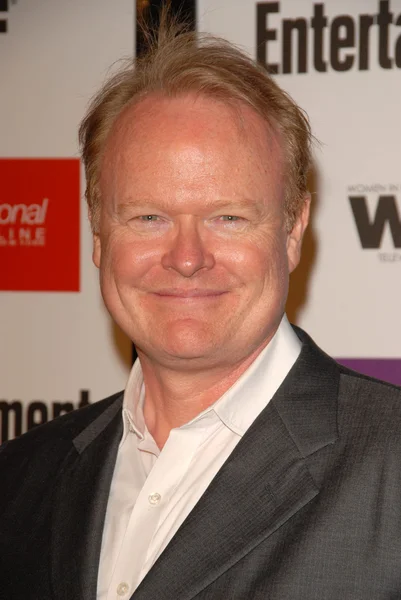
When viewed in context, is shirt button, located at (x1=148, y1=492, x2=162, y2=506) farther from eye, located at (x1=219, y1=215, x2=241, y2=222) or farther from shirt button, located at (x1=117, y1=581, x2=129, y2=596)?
eye, located at (x1=219, y1=215, x2=241, y2=222)

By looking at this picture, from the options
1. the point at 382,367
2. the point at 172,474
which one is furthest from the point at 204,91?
the point at 382,367

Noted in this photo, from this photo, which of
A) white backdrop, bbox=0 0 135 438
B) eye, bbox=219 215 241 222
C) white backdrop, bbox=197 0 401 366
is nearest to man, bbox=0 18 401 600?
eye, bbox=219 215 241 222

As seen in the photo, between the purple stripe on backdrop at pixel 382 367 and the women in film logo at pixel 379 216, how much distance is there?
0.29 meters

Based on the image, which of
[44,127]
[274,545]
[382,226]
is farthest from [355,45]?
[274,545]

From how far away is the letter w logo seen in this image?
2676mm

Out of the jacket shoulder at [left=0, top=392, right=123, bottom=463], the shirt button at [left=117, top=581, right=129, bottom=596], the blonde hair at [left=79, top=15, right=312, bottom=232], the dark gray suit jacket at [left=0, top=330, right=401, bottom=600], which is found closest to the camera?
the dark gray suit jacket at [left=0, top=330, right=401, bottom=600]

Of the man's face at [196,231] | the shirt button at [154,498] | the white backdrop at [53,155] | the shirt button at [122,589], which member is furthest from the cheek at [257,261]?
the white backdrop at [53,155]

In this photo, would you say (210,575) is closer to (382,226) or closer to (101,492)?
(101,492)

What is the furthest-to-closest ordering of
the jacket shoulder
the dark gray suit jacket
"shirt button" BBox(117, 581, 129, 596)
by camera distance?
the jacket shoulder → "shirt button" BBox(117, 581, 129, 596) → the dark gray suit jacket

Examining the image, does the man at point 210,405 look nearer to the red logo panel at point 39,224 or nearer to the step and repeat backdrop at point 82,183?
the step and repeat backdrop at point 82,183

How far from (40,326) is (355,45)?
1.29 meters

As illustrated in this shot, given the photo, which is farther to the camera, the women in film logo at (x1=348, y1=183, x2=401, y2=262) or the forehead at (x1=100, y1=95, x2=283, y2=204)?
the women in film logo at (x1=348, y1=183, x2=401, y2=262)

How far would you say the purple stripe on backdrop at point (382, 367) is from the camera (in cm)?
269

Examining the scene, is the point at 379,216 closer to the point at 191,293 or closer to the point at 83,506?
the point at 191,293
